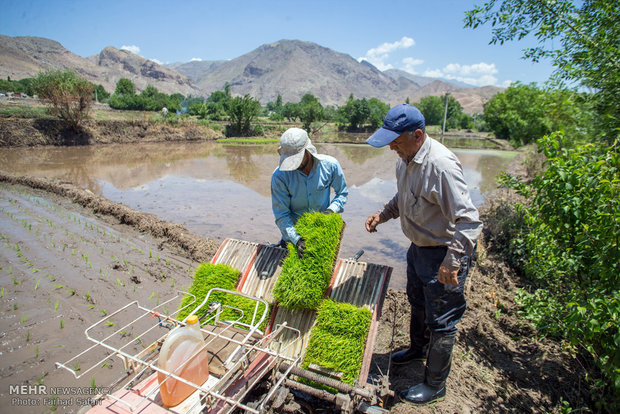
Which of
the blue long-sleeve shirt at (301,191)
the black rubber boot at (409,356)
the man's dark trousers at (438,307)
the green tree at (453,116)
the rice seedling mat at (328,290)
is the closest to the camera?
the man's dark trousers at (438,307)

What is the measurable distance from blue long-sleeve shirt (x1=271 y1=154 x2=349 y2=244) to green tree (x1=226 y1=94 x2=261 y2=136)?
3882cm

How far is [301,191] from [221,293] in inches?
51.7

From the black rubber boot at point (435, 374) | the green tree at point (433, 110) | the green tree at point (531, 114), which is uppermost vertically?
the green tree at point (433, 110)

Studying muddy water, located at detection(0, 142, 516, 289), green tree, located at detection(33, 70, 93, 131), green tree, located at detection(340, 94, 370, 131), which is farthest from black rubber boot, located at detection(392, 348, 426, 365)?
green tree, located at detection(340, 94, 370, 131)

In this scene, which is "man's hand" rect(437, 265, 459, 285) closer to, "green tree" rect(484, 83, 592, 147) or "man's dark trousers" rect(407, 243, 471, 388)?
"man's dark trousers" rect(407, 243, 471, 388)

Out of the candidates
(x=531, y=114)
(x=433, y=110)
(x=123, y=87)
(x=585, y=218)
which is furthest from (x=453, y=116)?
(x=585, y=218)

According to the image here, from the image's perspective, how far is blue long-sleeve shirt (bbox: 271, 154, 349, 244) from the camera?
11.1 feet

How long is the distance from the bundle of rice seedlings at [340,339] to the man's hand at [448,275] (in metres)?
0.73

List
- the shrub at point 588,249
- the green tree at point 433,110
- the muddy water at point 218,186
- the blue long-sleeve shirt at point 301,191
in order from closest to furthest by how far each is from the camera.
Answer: the shrub at point 588,249, the blue long-sleeve shirt at point 301,191, the muddy water at point 218,186, the green tree at point 433,110

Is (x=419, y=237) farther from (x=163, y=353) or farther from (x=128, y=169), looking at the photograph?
(x=128, y=169)

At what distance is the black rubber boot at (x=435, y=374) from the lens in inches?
102

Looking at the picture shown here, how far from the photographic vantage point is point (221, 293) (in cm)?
318

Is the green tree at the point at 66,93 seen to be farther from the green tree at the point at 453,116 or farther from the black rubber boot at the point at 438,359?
the green tree at the point at 453,116

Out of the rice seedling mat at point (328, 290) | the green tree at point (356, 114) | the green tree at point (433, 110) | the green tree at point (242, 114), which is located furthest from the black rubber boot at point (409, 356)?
the green tree at point (433, 110)
